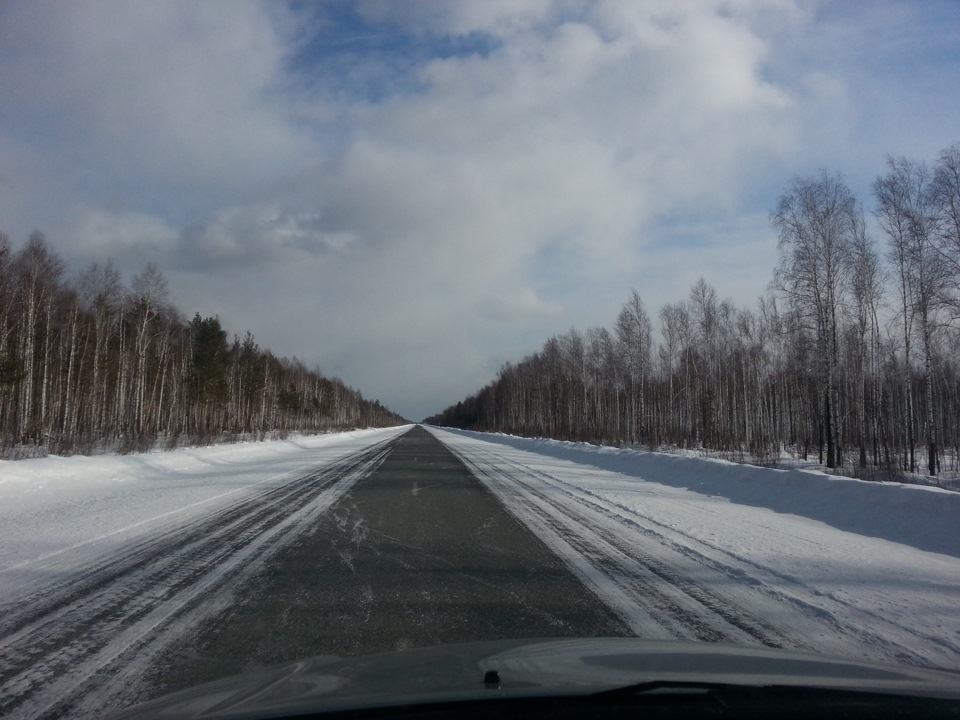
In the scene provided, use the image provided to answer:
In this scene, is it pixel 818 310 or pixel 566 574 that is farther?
pixel 818 310

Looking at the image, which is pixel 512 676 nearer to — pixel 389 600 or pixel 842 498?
pixel 389 600

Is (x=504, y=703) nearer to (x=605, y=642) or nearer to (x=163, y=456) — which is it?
(x=605, y=642)

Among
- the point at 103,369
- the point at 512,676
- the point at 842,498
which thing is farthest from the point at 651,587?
the point at 103,369

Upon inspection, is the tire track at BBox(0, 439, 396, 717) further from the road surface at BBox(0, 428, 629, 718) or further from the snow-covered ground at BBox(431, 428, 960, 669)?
the snow-covered ground at BBox(431, 428, 960, 669)

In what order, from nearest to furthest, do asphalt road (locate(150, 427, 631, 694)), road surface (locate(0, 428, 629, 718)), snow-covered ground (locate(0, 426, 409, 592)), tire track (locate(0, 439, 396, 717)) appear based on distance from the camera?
tire track (locate(0, 439, 396, 717)) → road surface (locate(0, 428, 629, 718)) → asphalt road (locate(150, 427, 631, 694)) → snow-covered ground (locate(0, 426, 409, 592))

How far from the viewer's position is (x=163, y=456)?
71.8ft

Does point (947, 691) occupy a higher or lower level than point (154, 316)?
lower

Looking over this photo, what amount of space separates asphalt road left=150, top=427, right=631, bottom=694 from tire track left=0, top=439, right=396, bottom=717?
388 millimetres

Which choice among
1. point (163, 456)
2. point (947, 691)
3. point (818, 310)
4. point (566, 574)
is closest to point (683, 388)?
point (818, 310)

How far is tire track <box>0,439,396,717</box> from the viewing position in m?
3.70

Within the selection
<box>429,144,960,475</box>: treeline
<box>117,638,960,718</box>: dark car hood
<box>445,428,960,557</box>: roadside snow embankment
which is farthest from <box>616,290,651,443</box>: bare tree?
<box>117,638,960,718</box>: dark car hood

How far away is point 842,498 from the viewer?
1134 centimetres

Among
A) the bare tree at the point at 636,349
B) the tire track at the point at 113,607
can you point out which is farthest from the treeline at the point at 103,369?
the bare tree at the point at 636,349

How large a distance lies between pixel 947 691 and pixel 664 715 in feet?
4.46
